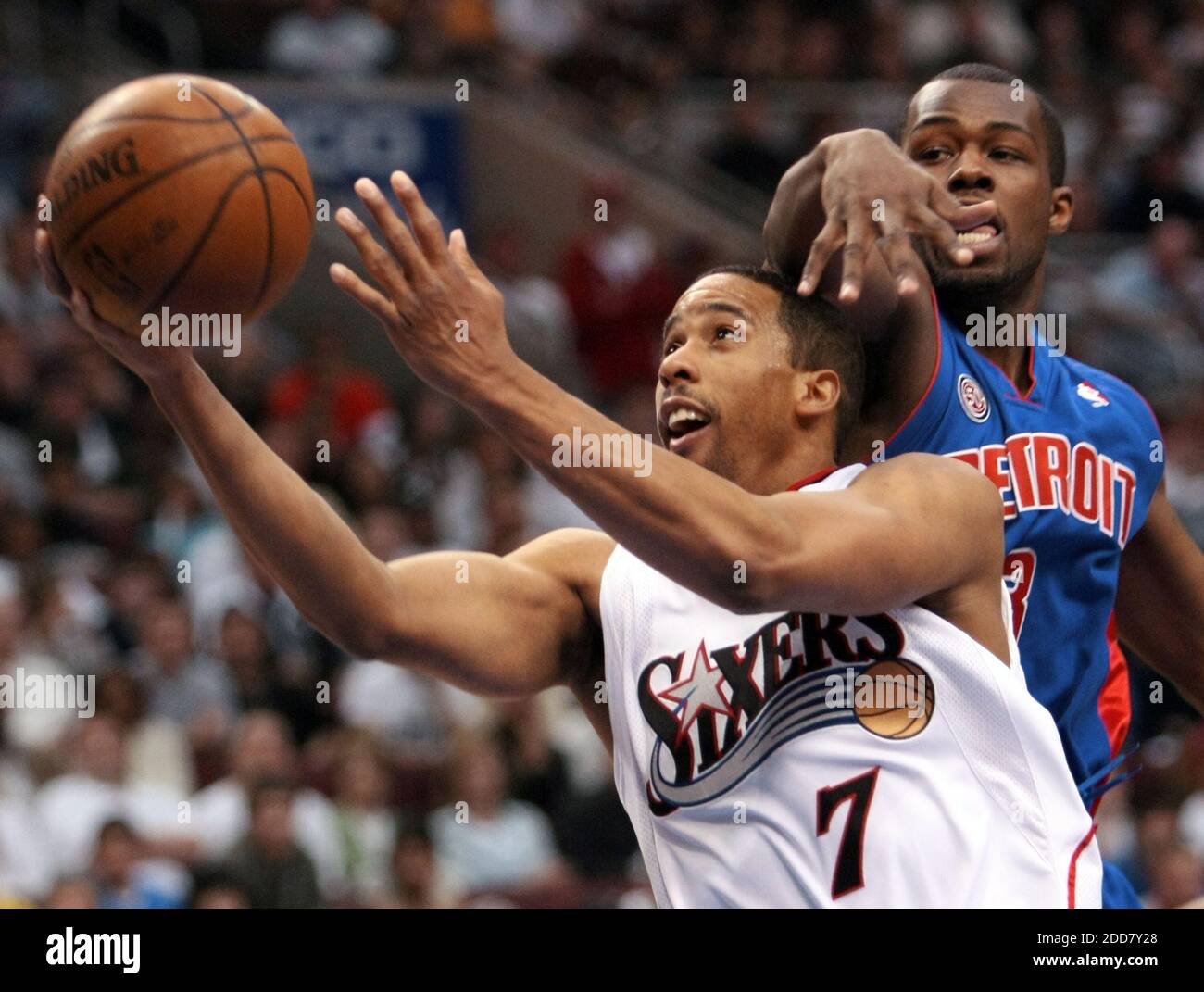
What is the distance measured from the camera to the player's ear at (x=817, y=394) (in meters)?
3.42

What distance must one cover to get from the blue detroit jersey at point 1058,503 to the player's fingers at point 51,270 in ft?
5.13

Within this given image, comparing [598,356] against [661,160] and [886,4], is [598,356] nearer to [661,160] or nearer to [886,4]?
[661,160]

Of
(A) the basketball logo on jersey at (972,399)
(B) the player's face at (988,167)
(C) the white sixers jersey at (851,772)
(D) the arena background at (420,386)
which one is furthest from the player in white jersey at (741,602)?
(D) the arena background at (420,386)

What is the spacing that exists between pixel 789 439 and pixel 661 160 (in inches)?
361

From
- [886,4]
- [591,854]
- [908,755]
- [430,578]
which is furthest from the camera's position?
[886,4]

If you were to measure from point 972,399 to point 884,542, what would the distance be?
0.94 metres

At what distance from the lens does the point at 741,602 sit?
281 centimetres

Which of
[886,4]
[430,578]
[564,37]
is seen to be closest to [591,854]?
[430,578]

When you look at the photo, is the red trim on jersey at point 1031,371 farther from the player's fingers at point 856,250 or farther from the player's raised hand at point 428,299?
the player's raised hand at point 428,299

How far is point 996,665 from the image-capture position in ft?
10.3

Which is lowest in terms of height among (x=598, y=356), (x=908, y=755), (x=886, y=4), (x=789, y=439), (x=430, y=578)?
(x=908, y=755)

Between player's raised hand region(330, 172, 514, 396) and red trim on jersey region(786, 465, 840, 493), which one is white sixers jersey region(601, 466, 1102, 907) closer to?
red trim on jersey region(786, 465, 840, 493)

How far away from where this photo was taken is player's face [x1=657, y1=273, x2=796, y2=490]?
3355mm

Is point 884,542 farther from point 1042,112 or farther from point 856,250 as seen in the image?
point 1042,112
